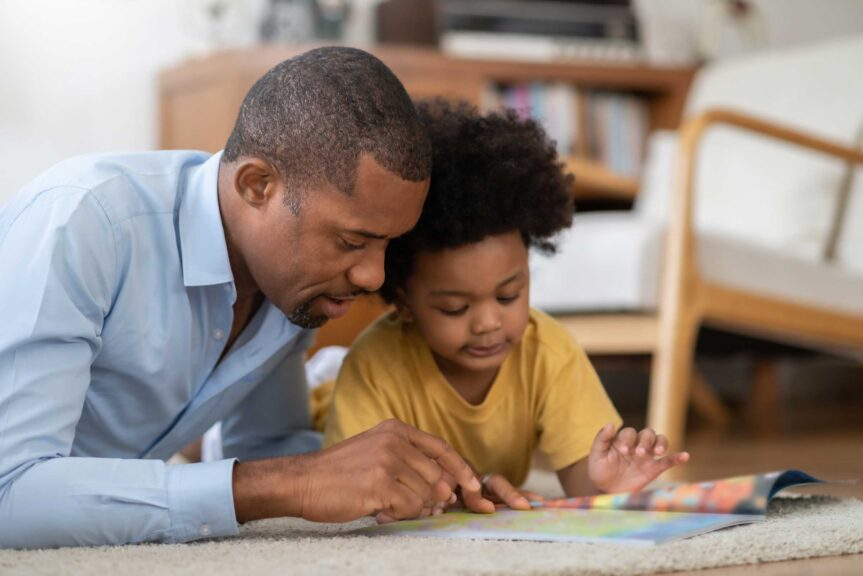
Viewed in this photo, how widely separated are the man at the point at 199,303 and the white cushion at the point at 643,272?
54.3 inches

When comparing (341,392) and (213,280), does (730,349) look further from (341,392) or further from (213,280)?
(213,280)

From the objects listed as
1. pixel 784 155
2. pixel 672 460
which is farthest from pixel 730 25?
pixel 672 460

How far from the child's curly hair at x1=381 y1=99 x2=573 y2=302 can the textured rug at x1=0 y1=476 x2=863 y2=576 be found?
0.43 meters

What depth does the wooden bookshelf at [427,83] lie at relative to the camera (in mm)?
3367

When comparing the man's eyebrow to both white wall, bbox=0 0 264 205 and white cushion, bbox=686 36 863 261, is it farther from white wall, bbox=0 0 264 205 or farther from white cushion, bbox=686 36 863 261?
white wall, bbox=0 0 264 205

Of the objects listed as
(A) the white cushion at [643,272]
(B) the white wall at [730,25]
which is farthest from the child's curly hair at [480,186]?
(B) the white wall at [730,25]

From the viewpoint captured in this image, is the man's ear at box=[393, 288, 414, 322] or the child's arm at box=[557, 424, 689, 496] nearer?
the child's arm at box=[557, 424, 689, 496]

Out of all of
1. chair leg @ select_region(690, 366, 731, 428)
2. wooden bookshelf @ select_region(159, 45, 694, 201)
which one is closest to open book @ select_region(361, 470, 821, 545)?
wooden bookshelf @ select_region(159, 45, 694, 201)

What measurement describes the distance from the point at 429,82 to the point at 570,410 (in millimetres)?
2170

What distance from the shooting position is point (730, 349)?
3.63 meters

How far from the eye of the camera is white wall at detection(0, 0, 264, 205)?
11.6 feet

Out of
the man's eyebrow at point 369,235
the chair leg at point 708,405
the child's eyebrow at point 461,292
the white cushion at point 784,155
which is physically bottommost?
the chair leg at point 708,405

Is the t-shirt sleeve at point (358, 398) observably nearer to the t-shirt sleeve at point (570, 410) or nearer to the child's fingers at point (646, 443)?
the t-shirt sleeve at point (570, 410)

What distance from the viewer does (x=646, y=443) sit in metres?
1.39
